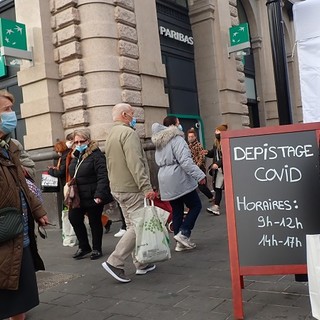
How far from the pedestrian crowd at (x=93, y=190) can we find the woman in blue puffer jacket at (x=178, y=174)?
0.04 ft

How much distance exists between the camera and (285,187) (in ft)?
10.7

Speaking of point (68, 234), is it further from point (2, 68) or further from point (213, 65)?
A: point (213, 65)

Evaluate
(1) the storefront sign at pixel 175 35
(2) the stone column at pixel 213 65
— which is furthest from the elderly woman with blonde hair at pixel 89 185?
(2) the stone column at pixel 213 65

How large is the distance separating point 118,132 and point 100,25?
4.71m

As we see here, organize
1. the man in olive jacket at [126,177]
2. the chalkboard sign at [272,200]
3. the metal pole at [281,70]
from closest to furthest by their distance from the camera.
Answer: the chalkboard sign at [272,200] → the metal pole at [281,70] → the man in olive jacket at [126,177]

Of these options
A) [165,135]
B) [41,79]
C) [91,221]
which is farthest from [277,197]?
[41,79]

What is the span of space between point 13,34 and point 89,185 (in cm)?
493

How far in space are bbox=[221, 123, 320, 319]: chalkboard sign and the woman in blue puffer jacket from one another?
201cm

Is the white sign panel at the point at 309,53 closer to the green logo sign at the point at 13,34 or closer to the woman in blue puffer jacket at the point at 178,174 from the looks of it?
the woman in blue puffer jacket at the point at 178,174

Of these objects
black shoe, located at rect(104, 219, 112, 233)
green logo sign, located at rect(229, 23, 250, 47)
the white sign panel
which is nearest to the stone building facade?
black shoe, located at rect(104, 219, 112, 233)

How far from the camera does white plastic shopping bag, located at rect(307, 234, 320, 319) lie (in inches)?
108

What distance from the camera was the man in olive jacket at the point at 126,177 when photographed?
174 inches

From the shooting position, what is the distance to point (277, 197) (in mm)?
3271

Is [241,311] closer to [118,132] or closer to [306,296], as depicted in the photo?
[306,296]
